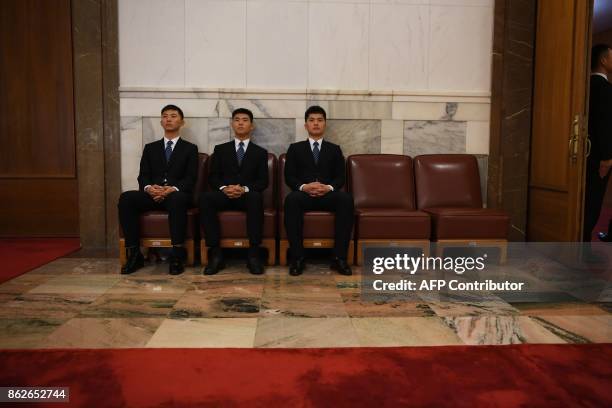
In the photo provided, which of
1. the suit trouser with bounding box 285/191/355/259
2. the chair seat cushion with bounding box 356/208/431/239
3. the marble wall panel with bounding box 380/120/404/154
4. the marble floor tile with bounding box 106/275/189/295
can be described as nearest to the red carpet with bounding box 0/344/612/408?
the marble floor tile with bounding box 106/275/189/295

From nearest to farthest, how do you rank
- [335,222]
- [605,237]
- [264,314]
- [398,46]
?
1. [264,314]
2. [335,222]
3. [398,46]
4. [605,237]

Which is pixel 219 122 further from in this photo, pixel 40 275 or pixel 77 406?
pixel 77 406

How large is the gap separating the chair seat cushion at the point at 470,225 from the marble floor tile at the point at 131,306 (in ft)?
7.36

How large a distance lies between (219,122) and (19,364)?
323 cm

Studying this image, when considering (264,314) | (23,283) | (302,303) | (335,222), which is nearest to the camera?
(264,314)

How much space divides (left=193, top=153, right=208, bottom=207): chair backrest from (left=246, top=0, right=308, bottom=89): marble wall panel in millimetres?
912

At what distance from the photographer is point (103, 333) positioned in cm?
264

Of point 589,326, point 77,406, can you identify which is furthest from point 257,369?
point 589,326

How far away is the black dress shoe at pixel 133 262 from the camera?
405cm

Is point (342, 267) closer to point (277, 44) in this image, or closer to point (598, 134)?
point (277, 44)

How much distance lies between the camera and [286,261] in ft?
14.6

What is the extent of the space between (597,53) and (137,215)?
428cm

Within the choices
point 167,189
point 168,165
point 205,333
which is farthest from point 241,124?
point 205,333

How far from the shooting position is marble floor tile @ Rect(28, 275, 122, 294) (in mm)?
3496
